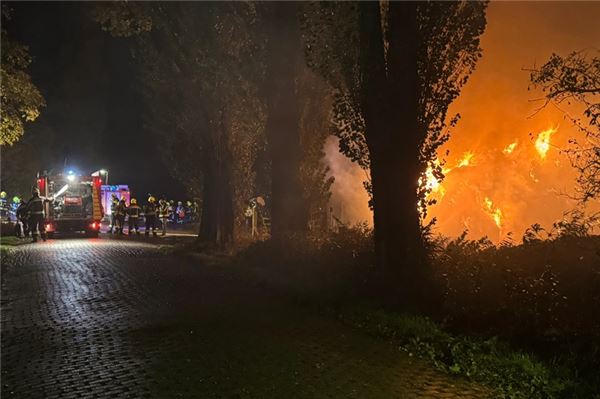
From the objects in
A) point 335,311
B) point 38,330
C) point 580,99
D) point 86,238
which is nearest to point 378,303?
point 335,311

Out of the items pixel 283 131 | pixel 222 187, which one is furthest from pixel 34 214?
pixel 283 131

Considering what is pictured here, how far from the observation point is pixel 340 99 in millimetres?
11367

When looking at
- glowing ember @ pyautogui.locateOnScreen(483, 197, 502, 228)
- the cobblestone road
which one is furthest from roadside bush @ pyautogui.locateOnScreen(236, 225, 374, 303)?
glowing ember @ pyautogui.locateOnScreen(483, 197, 502, 228)

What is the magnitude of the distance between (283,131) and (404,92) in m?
6.83

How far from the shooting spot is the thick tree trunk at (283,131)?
50.7 ft

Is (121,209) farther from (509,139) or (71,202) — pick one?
(509,139)

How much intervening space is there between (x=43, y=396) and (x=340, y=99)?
24.8 ft

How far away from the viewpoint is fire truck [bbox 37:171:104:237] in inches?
1113

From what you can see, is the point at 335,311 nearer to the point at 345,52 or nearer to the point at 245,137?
the point at 345,52

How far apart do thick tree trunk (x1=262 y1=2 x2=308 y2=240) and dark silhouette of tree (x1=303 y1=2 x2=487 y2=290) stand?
484 cm

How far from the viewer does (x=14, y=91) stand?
19.7 m

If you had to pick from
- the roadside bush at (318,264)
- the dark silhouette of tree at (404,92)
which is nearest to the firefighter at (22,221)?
the roadside bush at (318,264)

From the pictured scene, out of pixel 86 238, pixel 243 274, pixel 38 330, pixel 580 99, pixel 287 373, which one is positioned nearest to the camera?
pixel 287 373

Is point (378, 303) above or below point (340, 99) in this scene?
below
